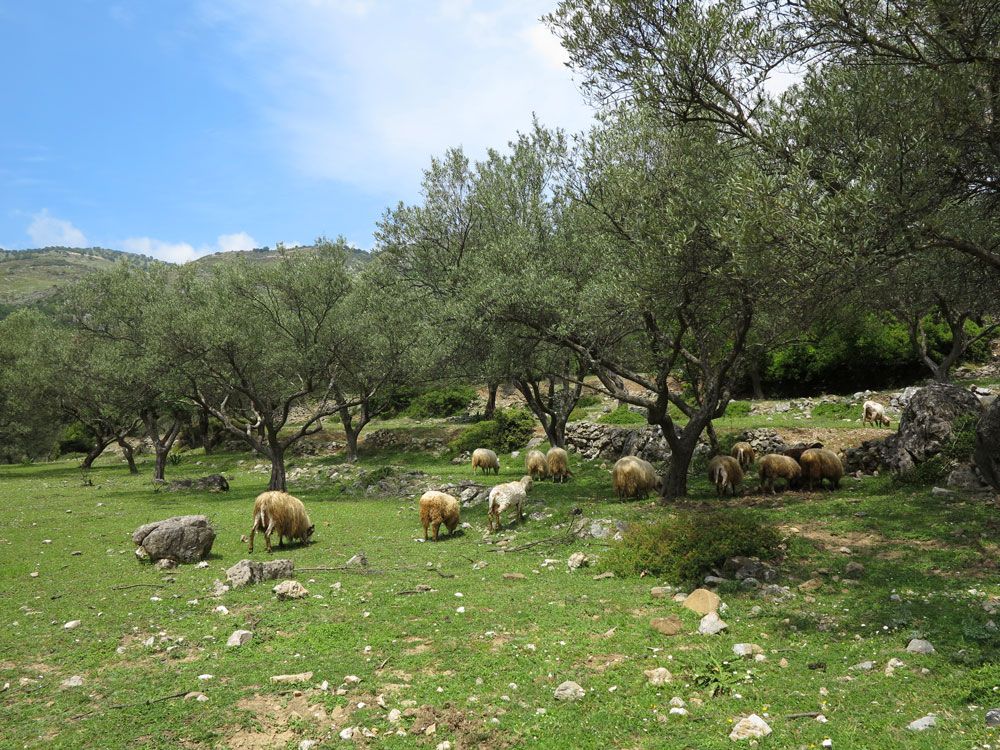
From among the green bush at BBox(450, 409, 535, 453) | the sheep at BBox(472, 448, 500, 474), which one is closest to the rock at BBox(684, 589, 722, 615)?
the sheep at BBox(472, 448, 500, 474)

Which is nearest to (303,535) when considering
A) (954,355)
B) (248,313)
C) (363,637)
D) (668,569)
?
(363,637)

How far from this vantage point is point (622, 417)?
3603 centimetres

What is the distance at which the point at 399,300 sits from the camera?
80.2ft

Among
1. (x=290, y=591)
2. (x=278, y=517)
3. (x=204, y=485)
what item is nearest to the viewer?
(x=290, y=591)

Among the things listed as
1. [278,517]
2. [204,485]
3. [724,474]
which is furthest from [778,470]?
[204,485]

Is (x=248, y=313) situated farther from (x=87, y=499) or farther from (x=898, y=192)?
(x=898, y=192)

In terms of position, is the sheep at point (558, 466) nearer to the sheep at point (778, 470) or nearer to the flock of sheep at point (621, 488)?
the flock of sheep at point (621, 488)

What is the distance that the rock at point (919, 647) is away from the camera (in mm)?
6770

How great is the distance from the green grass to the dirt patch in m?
0.04

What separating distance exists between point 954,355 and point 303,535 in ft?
86.9

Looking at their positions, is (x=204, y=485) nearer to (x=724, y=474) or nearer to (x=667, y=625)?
(x=724, y=474)

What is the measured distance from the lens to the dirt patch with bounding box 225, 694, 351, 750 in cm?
595

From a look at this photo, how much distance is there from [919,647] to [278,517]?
1327 centimetres

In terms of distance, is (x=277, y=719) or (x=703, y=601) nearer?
(x=277, y=719)
